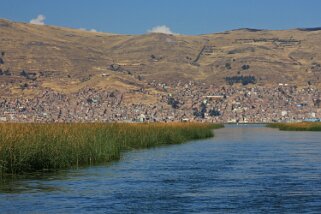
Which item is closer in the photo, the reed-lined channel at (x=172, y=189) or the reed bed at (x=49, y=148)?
the reed-lined channel at (x=172, y=189)

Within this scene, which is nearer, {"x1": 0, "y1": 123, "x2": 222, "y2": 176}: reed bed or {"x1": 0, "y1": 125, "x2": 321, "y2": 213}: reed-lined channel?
{"x1": 0, "y1": 125, "x2": 321, "y2": 213}: reed-lined channel

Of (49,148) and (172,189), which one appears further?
(49,148)

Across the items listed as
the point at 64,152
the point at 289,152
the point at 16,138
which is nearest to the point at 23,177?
the point at 16,138

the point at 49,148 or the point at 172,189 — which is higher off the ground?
the point at 49,148

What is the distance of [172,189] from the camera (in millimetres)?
28406

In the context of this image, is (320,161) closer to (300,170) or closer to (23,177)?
(300,170)

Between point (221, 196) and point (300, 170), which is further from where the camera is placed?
point (300, 170)

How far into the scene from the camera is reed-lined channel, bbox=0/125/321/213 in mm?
24016

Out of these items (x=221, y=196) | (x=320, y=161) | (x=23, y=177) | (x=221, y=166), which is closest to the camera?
(x=221, y=196)

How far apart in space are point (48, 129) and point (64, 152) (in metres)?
3.87

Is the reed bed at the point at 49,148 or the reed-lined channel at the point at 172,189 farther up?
the reed bed at the point at 49,148

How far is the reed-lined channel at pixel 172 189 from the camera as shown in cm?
2402

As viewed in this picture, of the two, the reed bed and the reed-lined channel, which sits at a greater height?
the reed bed

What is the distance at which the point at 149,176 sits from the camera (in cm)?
3319
